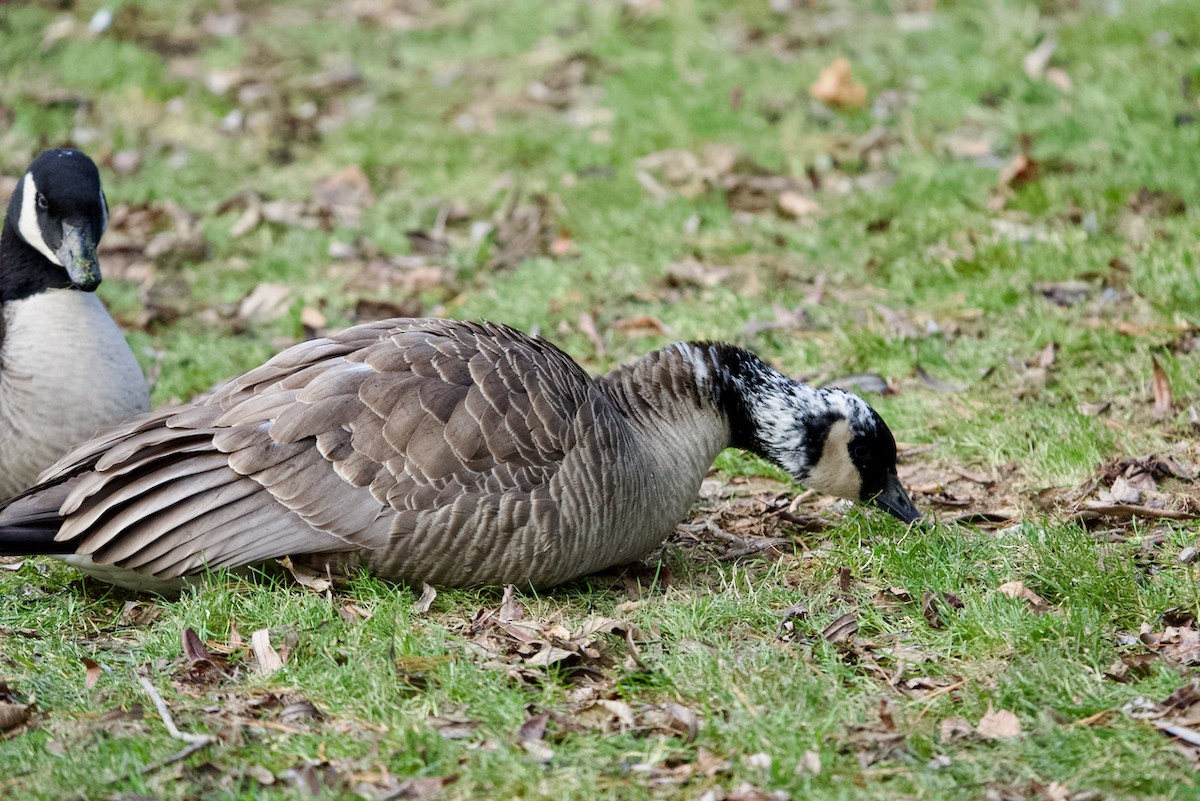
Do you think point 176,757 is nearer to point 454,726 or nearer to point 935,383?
point 454,726

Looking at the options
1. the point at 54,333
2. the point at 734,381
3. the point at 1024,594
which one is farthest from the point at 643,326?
the point at 1024,594

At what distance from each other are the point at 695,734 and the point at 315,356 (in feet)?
6.87

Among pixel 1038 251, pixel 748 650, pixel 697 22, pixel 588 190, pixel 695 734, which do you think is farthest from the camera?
pixel 697 22

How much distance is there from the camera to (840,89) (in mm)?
9734

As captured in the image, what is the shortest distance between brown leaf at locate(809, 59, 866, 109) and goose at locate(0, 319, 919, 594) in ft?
17.7

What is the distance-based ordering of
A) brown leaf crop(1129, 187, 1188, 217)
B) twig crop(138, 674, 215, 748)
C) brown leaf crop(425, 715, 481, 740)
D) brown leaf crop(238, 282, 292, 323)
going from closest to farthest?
twig crop(138, 674, 215, 748) < brown leaf crop(425, 715, 481, 740) < brown leaf crop(1129, 187, 1188, 217) < brown leaf crop(238, 282, 292, 323)

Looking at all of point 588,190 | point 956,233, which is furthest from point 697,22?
point 956,233

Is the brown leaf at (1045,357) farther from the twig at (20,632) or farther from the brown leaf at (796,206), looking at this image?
the twig at (20,632)

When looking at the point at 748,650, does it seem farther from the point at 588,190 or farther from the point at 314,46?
the point at 314,46

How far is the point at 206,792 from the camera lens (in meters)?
3.60

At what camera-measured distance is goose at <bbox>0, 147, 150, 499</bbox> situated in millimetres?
5500

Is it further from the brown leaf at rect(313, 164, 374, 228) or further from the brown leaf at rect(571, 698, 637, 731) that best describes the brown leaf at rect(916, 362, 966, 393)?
the brown leaf at rect(313, 164, 374, 228)

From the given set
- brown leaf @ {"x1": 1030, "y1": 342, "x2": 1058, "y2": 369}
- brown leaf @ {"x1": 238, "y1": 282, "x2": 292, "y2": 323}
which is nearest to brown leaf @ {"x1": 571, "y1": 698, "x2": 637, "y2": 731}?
brown leaf @ {"x1": 1030, "y1": 342, "x2": 1058, "y2": 369}

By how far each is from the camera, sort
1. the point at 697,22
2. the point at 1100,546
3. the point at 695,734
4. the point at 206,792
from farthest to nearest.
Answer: the point at 697,22
the point at 1100,546
the point at 695,734
the point at 206,792
